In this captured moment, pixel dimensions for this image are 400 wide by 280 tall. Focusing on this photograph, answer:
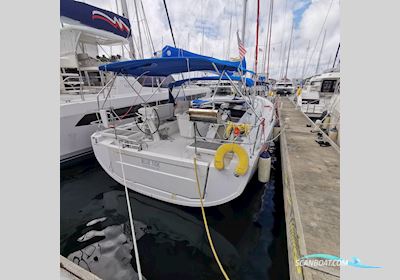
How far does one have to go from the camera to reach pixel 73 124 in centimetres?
548

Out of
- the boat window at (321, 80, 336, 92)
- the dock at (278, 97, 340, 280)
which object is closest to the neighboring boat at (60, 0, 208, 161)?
the dock at (278, 97, 340, 280)

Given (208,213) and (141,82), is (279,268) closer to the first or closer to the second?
(208,213)

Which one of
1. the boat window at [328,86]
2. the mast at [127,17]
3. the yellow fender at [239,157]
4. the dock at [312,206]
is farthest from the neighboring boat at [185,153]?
the boat window at [328,86]

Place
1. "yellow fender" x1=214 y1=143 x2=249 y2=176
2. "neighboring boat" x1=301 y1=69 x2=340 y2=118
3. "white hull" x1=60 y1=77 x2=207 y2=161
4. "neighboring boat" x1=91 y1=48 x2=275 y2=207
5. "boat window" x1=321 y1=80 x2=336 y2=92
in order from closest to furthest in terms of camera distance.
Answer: "yellow fender" x1=214 y1=143 x2=249 y2=176 → "neighboring boat" x1=91 y1=48 x2=275 y2=207 → "white hull" x1=60 y1=77 x2=207 y2=161 → "neighboring boat" x1=301 y1=69 x2=340 y2=118 → "boat window" x1=321 y1=80 x2=336 y2=92

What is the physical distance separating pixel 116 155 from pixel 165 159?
52.2 inches

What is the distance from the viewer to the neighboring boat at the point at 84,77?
18.0ft

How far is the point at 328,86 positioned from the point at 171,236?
15996 mm

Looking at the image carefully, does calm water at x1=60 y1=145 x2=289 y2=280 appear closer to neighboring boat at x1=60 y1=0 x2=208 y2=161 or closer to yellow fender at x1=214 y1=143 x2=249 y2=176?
yellow fender at x1=214 y1=143 x2=249 y2=176

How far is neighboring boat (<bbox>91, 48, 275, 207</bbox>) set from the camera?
3.00 metres

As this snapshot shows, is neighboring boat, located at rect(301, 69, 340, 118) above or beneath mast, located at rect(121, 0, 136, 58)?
beneath

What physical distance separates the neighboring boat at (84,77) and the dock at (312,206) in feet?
13.3

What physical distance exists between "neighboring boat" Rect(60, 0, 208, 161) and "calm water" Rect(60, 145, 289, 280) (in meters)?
1.80

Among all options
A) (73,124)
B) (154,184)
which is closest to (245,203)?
(154,184)

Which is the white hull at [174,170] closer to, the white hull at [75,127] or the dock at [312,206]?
the dock at [312,206]
